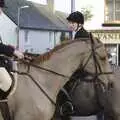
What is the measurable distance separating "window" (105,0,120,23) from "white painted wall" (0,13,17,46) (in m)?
23.5

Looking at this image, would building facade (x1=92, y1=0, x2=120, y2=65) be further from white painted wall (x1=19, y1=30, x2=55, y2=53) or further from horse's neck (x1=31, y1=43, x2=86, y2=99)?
white painted wall (x1=19, y1=30, x2=55, y2=53)

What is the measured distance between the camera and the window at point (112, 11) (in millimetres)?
24227

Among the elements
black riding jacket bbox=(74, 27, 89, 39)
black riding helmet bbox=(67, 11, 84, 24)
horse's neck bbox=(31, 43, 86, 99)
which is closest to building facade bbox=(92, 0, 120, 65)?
black riding helmet bbox=(67, 11, 84, 24)

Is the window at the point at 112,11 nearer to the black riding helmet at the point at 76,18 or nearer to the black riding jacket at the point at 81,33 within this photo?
the black riding helmet at the point at 76,18

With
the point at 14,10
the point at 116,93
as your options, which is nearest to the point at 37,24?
the point at 14,10

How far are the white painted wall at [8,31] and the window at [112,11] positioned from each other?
2347cm

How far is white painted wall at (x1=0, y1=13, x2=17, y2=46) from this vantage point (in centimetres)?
4809

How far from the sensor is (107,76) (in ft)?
23.4

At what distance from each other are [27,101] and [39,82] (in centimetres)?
38

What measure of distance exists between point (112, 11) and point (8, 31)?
2487 cm

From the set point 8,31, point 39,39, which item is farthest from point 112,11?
point 39,39

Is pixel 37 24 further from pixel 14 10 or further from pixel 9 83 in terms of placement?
pixel 9 83

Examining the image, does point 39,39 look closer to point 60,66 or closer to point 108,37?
point 108,37

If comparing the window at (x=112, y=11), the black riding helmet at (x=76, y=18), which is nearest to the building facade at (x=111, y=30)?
the window at (x=112, y=11)
